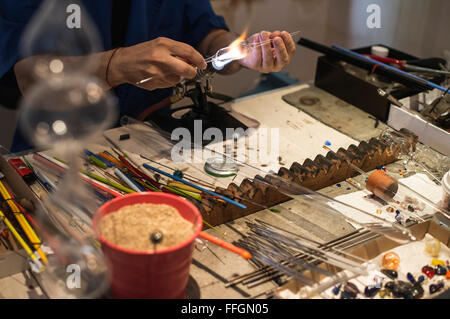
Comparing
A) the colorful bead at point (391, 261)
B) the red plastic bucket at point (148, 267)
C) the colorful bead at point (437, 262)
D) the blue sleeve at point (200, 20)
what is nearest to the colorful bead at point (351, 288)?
the colorful bead at point (391, 261)

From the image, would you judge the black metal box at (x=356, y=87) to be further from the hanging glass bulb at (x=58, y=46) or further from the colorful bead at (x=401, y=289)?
the hanging glass bulb at (x=58, y=46)

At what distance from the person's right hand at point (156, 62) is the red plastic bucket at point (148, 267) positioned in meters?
0.58

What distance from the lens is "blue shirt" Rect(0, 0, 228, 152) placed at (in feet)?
4.97

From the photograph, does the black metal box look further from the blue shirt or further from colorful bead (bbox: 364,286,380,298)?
colorful bead (bbox: 364,286,380,298)

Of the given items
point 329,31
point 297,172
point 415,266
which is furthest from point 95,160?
point 329,31

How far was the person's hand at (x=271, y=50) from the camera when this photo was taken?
1646 millimetres

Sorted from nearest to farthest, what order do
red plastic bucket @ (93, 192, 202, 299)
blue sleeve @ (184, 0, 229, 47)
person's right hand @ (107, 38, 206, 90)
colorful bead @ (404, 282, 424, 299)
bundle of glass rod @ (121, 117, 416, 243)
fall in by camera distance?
red plastic bucket @ (93, 192, 202, 299) → colorful bead @ (404, 282, 424, 299) → bundle of glass rod @ (121, 117, 416, 243) → person's right hand @ (107, 38, 206, 90) → blue sleeve @ (184, 0, 229, 47)

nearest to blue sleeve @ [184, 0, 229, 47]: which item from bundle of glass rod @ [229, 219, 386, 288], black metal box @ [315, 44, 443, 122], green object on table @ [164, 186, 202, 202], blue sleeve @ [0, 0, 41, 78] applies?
black metal box @ [315, 44, 443, 122]

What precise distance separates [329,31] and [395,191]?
2.03 metres

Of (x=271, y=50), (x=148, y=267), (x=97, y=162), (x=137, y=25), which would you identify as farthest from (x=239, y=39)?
(x=148, y=267)

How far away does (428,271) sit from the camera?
3.67 feet

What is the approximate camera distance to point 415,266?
115cm

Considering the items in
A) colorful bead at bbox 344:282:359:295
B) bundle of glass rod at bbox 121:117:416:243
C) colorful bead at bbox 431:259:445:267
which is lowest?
colorful bead at bbox 344:282:359:295

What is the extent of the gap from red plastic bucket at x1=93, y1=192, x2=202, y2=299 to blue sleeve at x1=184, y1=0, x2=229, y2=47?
123 cm
